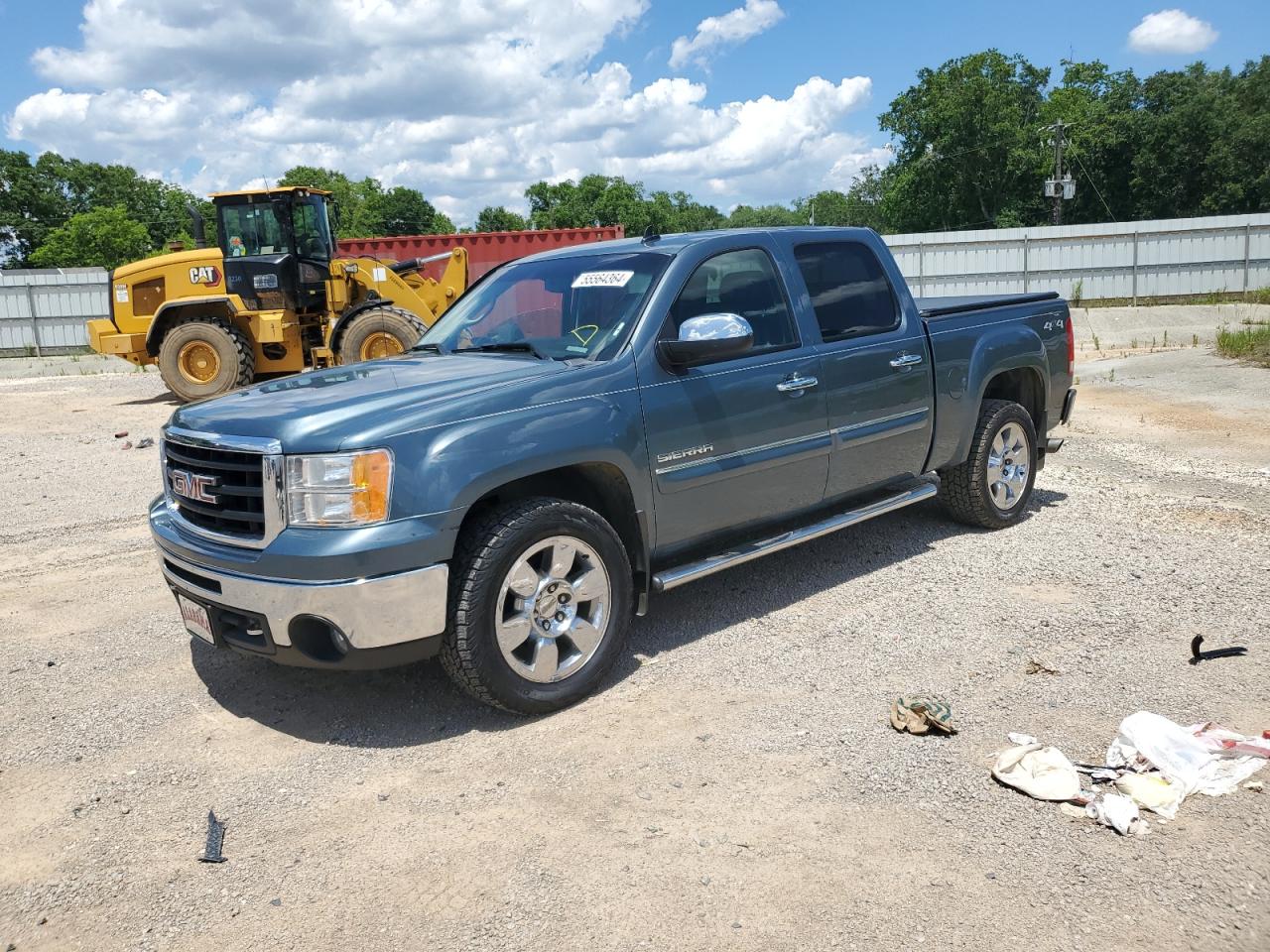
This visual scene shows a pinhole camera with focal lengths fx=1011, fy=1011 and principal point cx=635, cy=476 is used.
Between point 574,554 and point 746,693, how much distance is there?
3.13 ft

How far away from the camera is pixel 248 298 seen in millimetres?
Answer: 15594

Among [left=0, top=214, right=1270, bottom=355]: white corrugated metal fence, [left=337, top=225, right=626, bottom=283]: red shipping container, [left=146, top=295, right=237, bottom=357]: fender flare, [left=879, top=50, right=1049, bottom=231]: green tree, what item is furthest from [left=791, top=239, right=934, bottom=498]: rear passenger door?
[left=879, top=50, right=1049, bottom=231]: green tree

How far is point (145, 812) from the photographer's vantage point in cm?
351

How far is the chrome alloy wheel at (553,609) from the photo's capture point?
155 inches

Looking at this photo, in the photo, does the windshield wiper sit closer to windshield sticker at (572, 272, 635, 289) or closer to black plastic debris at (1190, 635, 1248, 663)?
windshield sticker at (572, 272, 635, 289)

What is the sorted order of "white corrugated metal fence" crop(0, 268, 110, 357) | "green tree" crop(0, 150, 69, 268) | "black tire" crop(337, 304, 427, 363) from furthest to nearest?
"green tree" crop(0, 150, 69, 268), "white corrugated metal fence" crop(0, 268, 110, 357), "black tire" crop(337, 304, 427, 363)

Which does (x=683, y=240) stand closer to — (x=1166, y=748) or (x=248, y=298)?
(x=1166, y=748)

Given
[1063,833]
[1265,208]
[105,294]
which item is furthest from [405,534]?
[1265,208]

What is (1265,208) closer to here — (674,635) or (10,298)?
(10,298)

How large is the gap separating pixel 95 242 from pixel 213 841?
75886 millimetres

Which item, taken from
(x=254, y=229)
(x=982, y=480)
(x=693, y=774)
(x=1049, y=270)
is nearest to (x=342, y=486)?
(x=693, y=774)

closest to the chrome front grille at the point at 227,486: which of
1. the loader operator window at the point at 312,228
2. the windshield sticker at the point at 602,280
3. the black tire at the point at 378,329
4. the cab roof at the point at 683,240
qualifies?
the windshield sticker at the point at 602,280

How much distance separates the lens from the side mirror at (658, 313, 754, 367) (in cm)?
439

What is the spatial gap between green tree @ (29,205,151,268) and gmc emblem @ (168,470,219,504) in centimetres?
7208
